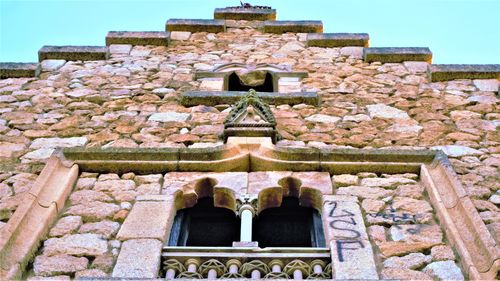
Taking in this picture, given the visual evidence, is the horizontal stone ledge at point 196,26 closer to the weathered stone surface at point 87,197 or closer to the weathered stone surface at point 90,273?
the weathered stone surface at point 87,197

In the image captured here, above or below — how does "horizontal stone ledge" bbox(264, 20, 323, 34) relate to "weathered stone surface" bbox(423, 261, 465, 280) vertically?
above

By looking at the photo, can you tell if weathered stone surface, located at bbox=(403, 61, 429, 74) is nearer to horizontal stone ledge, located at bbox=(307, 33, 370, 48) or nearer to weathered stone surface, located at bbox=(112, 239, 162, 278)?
horizontal stone ledge, located at bbox=(307, 33, 370, 48)

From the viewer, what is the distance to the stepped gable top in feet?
21.6

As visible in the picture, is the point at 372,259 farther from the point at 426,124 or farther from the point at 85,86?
the point at 85,86

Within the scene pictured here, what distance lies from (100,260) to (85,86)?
Result: 288 centimetres

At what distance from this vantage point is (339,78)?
6.64 metres

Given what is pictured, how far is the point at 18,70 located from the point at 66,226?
2.96m

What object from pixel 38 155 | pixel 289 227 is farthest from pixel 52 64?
pixel 289 227

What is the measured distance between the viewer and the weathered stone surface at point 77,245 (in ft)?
12.7

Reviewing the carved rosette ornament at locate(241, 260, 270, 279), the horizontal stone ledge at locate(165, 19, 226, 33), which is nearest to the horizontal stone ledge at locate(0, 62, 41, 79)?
the horizontal stone ledge at locate(165, 19, 226, 33)

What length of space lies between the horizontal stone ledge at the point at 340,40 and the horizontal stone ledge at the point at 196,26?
1.05 m

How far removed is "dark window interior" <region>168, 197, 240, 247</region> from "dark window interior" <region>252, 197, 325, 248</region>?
0.51 ft

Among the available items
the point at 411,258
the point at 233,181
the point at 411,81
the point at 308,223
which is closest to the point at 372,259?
the point at 411,258

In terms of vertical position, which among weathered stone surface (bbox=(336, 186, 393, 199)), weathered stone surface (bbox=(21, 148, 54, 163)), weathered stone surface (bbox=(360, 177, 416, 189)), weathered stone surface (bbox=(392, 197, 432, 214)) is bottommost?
weathered stone surface (bbox=(392, 197, 432, 214))
